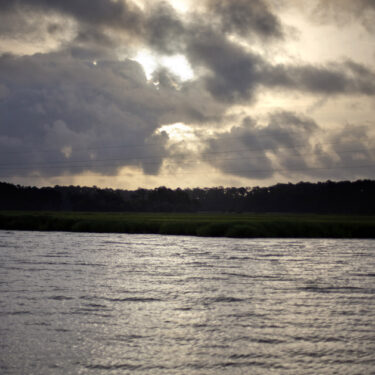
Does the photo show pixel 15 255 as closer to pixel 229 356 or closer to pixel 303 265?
pixel 303 265

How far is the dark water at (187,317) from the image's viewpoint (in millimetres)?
12195

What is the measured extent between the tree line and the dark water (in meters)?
107

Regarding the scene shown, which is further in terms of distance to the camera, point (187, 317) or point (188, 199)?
point (188, 199)

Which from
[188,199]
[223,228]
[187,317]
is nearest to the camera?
[187,317]

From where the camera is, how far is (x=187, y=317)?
17.2 metres

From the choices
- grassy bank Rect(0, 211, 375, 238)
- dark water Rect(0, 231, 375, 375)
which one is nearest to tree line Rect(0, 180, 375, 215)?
grassy bank Rect(0, 211, 375, 238)

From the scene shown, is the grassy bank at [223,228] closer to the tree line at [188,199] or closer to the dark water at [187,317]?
the dark water at [187,317]

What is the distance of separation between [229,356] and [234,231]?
162ft

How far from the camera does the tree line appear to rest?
137m

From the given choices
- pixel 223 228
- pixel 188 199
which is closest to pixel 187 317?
pixel 223 228

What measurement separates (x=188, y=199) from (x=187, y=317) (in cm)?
15295

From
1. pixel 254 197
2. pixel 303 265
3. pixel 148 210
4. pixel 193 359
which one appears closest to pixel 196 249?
pixel 303 265

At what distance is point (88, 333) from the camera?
48.4ft

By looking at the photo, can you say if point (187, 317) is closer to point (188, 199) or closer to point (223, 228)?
point (223, 228)
